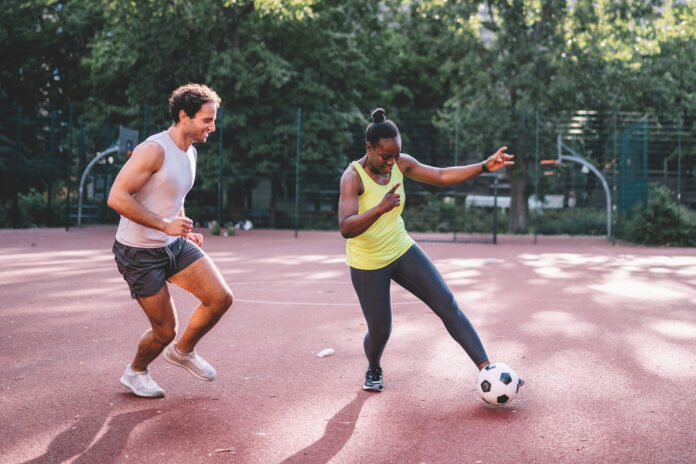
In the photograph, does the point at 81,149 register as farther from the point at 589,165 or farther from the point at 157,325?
the point at 157,325

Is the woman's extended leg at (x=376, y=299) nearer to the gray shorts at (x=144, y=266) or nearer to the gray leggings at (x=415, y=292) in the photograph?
the gray leggings at (x=415, y=292)

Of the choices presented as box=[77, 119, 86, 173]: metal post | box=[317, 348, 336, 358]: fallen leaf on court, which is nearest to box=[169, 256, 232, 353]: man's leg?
box=[317, 348, 336, 358]: fallen leaf on court

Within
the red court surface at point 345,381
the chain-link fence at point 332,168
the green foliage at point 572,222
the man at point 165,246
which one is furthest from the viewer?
the green foliage at point 572,222

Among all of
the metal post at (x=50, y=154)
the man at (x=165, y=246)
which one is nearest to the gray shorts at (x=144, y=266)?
the man at (x=165, y=246)

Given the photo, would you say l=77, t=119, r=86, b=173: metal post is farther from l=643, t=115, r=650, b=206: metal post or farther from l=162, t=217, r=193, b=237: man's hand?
l=162, t=217, r=193, b=237: man's hand

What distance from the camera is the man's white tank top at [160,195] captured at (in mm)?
3869

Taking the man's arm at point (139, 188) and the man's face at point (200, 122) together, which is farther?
the man's face at point (200, 122)

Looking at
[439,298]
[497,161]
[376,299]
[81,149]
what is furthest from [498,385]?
[81,149]

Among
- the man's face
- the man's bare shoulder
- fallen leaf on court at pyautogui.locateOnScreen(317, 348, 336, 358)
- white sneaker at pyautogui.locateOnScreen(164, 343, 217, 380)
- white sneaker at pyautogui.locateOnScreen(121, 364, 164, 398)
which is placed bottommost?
fallen leaf on court at pyautogui.locateOnScreen(317, 348, 336, 358)

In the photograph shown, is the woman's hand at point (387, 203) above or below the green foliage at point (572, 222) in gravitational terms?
above

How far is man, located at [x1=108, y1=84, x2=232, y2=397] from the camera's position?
3795 millimetres

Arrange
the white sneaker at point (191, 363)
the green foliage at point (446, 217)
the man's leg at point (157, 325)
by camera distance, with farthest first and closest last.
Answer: the green foliage at point (446, 217)
the white sneaker at point (191, 363)
the man's leg at point (157, 325)

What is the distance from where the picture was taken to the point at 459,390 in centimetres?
424

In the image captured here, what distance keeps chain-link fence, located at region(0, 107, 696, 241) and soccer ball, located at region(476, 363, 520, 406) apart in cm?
1532
